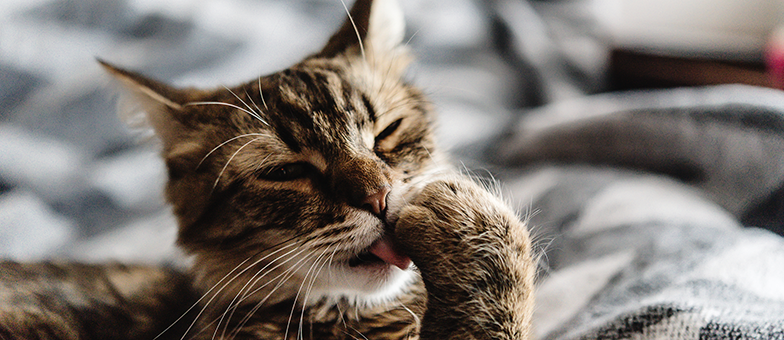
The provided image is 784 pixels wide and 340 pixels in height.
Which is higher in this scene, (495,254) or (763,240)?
(495,254)

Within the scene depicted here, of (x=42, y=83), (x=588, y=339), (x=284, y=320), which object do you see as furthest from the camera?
(x=42, y=83)

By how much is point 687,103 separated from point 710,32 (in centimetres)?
111

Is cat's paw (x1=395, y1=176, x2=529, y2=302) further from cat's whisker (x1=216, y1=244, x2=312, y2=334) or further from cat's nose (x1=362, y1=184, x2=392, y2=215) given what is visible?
cat's whisker (x1=216, y1=244, x2=312, y2=334)

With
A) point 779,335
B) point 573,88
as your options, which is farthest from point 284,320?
point 573,88

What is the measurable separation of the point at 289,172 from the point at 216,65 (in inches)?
34.0

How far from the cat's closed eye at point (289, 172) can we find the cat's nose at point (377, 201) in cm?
17

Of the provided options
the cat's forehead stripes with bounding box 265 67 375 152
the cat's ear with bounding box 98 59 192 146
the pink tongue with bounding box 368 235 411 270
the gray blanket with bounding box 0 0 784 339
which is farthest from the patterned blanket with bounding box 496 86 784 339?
the cat's ear with bounding box 98 59 192 146

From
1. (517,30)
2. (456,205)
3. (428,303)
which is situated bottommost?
(428,303)

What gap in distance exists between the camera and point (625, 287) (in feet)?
3.22

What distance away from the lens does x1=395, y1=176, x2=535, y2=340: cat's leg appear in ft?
2.35

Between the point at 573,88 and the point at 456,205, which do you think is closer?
the point at 456,205

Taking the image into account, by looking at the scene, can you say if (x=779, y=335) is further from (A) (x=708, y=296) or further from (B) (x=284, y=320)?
(B) (x=284, y=320)

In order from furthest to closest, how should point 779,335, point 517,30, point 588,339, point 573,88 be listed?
point 573,88
point 517,30
point 588,339
point 779,335

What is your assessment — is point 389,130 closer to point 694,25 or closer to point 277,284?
point 277,284
